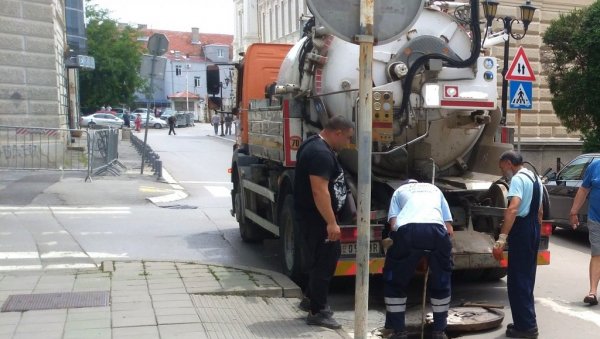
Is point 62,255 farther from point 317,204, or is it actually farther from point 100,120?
point 100,120

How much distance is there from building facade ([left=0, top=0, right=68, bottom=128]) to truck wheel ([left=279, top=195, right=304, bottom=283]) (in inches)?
459

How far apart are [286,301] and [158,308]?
1.27 meters

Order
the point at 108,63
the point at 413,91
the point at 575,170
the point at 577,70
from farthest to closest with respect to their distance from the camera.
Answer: the point at 108,63 → the point at 577,70 → the point at 575,170 → the point at 413,91

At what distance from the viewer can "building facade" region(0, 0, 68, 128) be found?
661 inches

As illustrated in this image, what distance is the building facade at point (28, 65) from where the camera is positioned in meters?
16.8

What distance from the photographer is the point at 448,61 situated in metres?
6.90

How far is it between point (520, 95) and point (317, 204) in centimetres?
807

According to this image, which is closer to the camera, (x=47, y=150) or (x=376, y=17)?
(x=376, y=17)

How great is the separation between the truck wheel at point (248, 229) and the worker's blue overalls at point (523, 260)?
485 cm

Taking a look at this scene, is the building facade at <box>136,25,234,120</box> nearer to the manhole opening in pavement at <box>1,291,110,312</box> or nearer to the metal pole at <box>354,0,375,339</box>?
the manhole opening in pavement at <box>1,291,110,312</box>

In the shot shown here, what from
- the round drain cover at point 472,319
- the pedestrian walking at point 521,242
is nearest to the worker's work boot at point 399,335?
the round drain cover at point 472,319

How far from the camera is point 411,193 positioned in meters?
5.66

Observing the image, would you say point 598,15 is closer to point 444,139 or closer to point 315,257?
point 444,139

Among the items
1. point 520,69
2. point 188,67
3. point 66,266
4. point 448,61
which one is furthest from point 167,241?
point 188,67
